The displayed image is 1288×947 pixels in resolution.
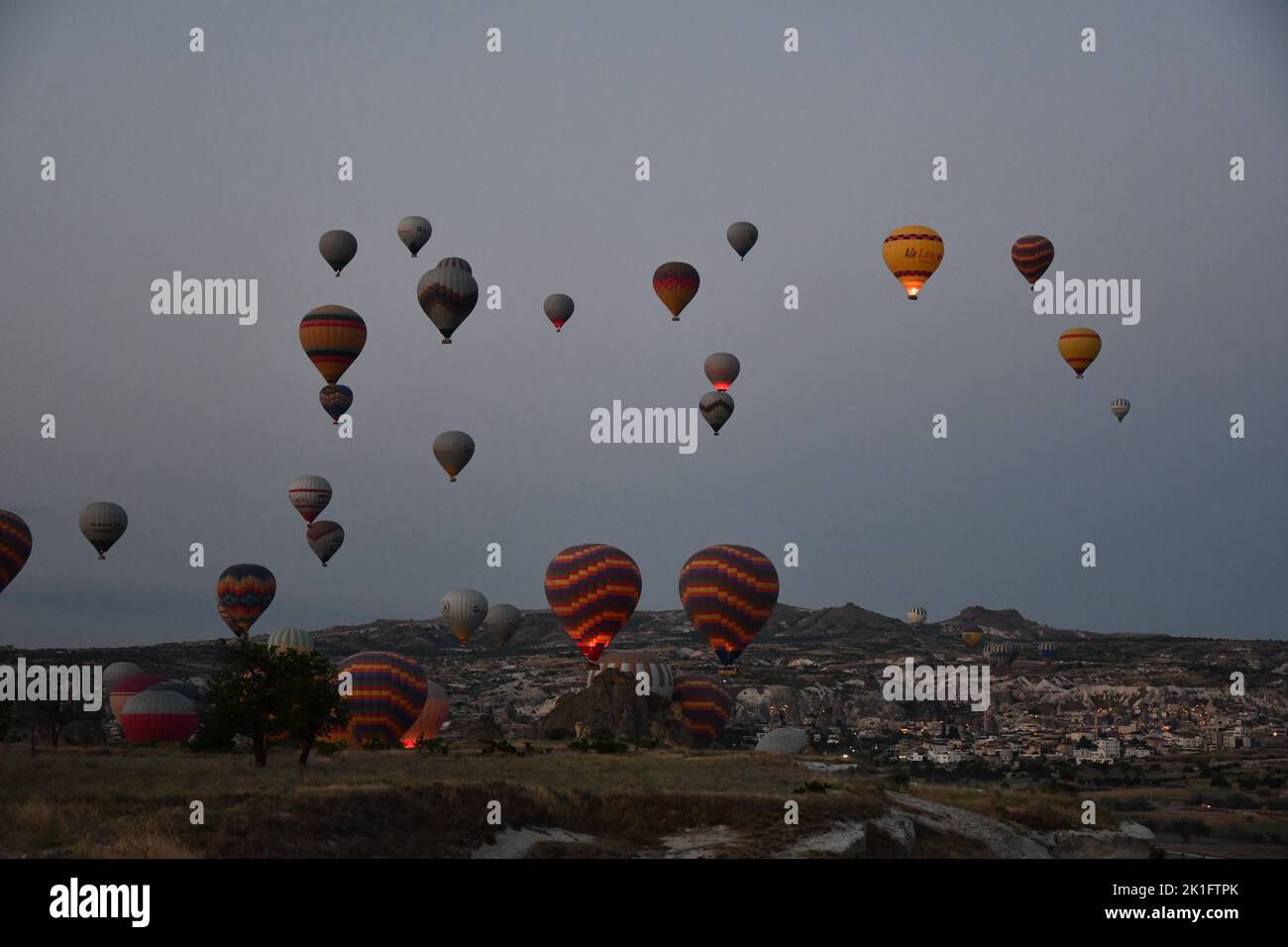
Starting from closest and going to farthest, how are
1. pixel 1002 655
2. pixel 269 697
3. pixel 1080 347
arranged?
pixel 269 697, pixel 1080 347, pixel 1002 655

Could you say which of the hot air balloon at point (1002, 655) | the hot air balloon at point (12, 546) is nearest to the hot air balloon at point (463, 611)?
the hot air balloon at point (12, 546)

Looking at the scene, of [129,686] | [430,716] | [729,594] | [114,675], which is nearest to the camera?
[729,594]

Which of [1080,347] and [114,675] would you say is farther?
[1080,347]

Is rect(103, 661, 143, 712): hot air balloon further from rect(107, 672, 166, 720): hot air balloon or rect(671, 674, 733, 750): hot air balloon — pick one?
rect(671, 674, 733, 750): hot air balloon

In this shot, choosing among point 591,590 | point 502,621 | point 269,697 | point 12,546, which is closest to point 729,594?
point 591,590

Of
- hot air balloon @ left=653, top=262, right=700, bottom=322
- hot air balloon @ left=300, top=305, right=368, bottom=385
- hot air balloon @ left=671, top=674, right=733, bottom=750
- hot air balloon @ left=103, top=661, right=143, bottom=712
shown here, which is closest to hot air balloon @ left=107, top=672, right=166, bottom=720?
hot air balloon @ left=103, top=661, right=143, bottom=712

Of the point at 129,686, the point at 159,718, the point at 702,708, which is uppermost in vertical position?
the point at 129,686

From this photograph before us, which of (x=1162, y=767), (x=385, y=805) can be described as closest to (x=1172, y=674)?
(x=1162, y=767)

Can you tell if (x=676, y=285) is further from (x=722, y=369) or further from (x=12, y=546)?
(x=12, y=546)

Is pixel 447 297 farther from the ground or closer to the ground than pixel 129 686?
farther from the ground
